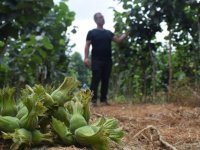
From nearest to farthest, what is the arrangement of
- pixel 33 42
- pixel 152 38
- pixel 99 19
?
pixel 99 19, pixel 33 42, pixel 152 38

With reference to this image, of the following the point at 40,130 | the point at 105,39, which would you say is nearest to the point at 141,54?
the point at 105,39

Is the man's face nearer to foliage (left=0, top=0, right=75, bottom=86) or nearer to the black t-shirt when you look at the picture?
the black t-shirt

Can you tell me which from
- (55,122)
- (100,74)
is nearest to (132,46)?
(100,74)

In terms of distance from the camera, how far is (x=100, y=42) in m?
6.98

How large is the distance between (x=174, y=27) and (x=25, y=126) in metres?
7.07

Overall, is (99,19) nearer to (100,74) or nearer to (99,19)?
(99,19)

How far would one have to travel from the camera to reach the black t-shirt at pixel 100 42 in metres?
6.94

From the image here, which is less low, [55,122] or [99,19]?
[99,19]

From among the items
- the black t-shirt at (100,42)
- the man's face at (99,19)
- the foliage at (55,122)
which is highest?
the man's face at (99,19)

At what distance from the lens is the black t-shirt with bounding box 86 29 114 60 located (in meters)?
6.94

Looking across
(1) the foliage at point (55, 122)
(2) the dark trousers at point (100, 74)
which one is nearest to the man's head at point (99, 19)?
(2) the dark trousers at point (100, 74)

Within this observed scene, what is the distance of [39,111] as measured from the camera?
2045 millimetres

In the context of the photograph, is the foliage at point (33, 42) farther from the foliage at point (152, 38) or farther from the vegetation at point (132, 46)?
the foliage at point (152, 38)

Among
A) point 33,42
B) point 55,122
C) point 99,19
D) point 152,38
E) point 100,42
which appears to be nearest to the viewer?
point 55,122
